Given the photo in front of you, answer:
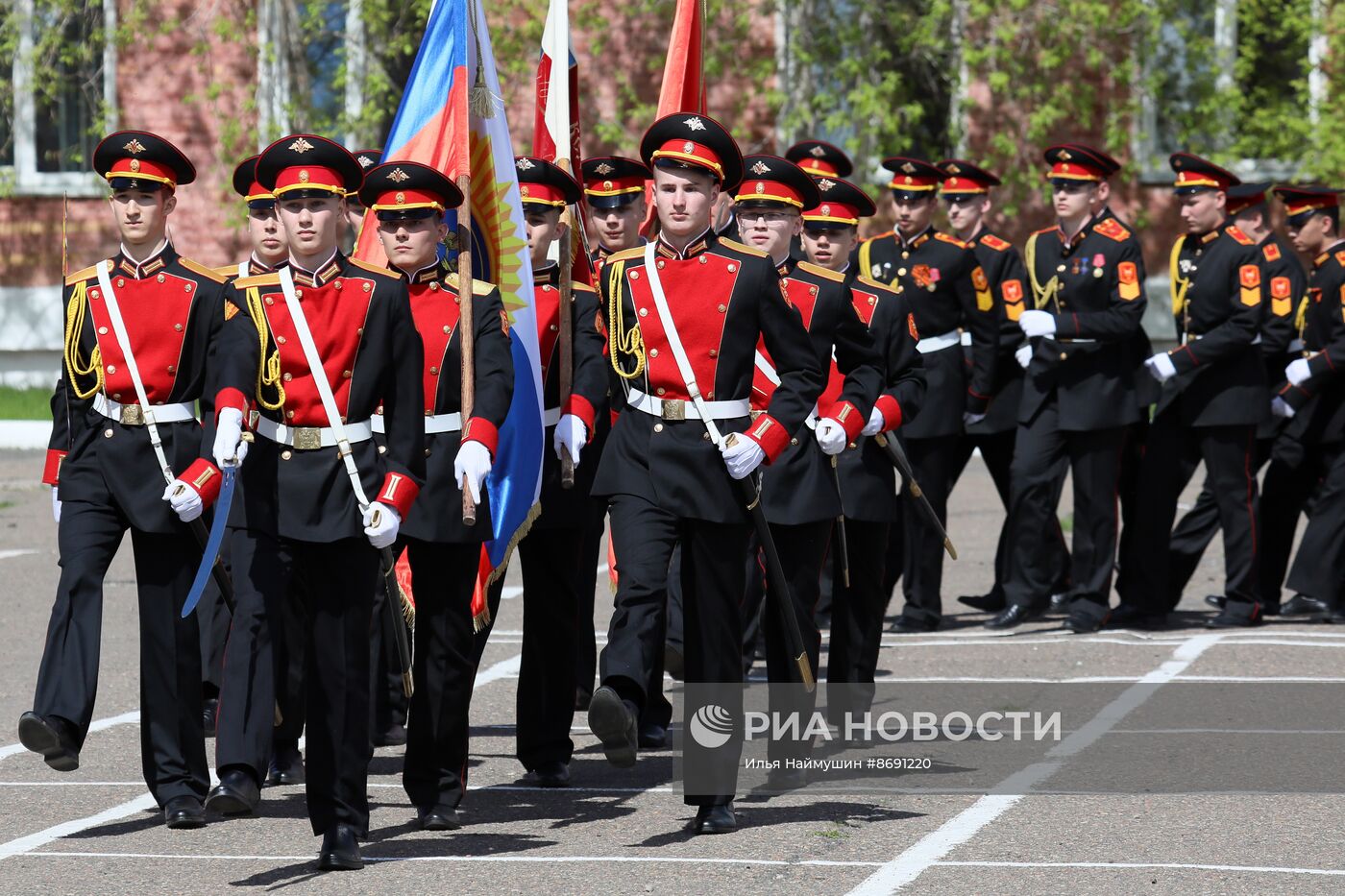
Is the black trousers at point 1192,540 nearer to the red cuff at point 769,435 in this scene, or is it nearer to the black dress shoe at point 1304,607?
the black dress shoe at point 1304,607

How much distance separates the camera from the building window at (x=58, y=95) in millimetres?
22469

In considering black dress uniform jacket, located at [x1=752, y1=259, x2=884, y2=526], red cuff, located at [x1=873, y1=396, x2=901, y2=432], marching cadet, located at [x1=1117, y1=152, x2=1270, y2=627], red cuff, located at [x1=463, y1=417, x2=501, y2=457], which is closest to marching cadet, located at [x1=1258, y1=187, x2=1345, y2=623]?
marching cadet, located at [x1=1117, y1=152, x2=1270, y2=627]

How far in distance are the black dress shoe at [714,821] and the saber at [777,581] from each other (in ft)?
2.21

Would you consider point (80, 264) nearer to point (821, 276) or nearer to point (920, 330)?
point (920, 330)

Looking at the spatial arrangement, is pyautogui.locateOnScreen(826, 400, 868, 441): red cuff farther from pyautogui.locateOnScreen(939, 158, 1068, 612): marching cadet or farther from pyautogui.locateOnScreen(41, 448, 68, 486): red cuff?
pyautogui.locateOnScreen(939, 158, 1068, 612): marching cadet

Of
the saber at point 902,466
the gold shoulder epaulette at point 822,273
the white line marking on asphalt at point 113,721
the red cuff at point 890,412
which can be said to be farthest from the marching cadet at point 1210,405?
the white line marking on asphalt at point 113,721

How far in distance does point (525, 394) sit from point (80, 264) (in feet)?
54.4

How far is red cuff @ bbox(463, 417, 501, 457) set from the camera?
6.85 meters

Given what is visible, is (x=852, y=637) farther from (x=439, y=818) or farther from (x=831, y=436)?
(x=439, y=818)

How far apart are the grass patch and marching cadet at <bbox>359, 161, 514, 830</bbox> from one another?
14.2 meters

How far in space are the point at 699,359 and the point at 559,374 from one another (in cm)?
100

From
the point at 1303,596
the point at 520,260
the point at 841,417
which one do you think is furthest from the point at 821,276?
the point at 1303,596

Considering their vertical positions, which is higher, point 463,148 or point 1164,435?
point 463,148

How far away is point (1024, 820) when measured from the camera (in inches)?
278
